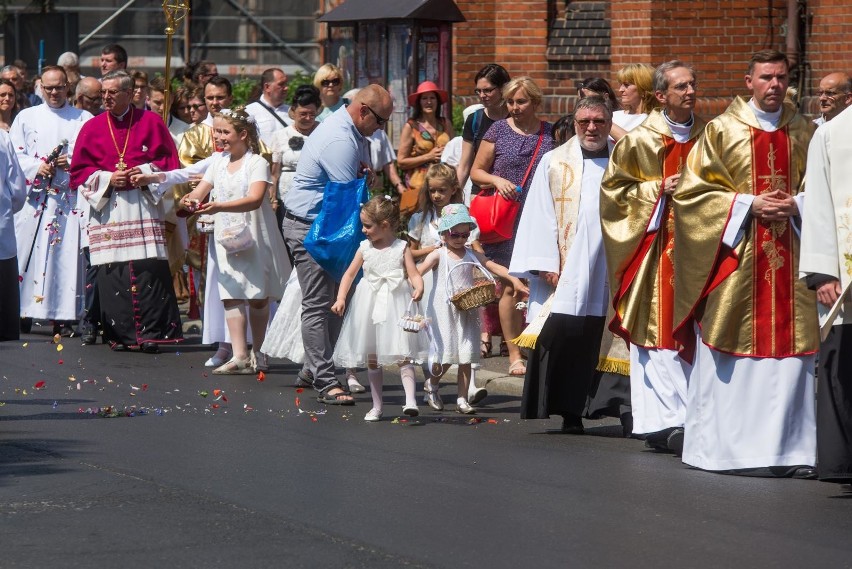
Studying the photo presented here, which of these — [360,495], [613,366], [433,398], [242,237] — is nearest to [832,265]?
[613,366]

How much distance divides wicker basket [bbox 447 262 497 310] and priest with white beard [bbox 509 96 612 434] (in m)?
0.44

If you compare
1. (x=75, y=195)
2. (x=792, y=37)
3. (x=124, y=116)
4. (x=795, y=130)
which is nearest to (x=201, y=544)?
(x=795, y=130)

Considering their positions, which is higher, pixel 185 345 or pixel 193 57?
pixel 193 57

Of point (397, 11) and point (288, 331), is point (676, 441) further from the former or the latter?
point (397, 11)

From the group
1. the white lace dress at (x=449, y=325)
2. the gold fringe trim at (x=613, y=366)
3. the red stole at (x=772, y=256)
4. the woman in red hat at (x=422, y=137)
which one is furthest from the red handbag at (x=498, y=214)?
the red stole at (x=772, y=256)

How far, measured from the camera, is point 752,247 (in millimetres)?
8359

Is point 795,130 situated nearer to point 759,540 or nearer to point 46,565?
point 759,540

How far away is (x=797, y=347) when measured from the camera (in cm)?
829

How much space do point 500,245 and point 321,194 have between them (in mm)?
1540

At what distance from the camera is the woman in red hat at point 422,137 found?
13.6 meters

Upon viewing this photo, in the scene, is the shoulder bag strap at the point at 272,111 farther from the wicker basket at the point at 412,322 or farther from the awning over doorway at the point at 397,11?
the wicker basket at the point at 412,322

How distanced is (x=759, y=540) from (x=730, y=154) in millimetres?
2422

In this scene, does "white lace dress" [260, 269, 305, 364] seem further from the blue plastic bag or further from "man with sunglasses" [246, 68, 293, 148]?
"man with sunglasses" [246, 68, 293, 148]

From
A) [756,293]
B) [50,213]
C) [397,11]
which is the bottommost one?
[756,293]
